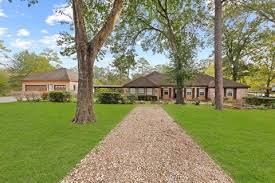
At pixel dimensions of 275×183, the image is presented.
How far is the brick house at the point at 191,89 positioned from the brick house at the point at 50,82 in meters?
Answer: 10.9

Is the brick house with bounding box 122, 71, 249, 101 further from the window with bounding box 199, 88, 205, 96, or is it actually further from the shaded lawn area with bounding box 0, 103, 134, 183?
the shaded lawn area with bounding box 0, 103, 134, 183

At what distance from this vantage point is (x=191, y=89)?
37.3m

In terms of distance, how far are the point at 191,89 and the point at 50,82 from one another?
22674 mm

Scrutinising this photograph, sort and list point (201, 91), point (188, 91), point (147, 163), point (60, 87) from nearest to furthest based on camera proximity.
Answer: point (147, 163)
point (201, 91)
point (188, 91)
point (60, 87)

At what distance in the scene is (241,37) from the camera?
128 feet

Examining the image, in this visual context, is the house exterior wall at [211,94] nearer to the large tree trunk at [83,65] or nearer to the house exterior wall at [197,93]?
the house exterior wall at [197,93]

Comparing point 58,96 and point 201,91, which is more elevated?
point 201,91

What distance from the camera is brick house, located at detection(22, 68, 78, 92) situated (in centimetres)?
4200

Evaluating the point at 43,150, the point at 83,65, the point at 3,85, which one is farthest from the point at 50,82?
the point at 43,150

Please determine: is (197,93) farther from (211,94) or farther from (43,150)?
(43,150)

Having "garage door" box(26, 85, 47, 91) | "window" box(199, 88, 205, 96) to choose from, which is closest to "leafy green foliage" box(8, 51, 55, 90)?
"garage door" box(26, 85, 47, 91)

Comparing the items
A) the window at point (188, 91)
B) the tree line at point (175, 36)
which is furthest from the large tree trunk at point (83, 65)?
the window at point (188, 91)

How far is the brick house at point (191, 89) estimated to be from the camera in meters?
36.3

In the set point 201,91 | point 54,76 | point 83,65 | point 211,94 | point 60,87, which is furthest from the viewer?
point 54,76
